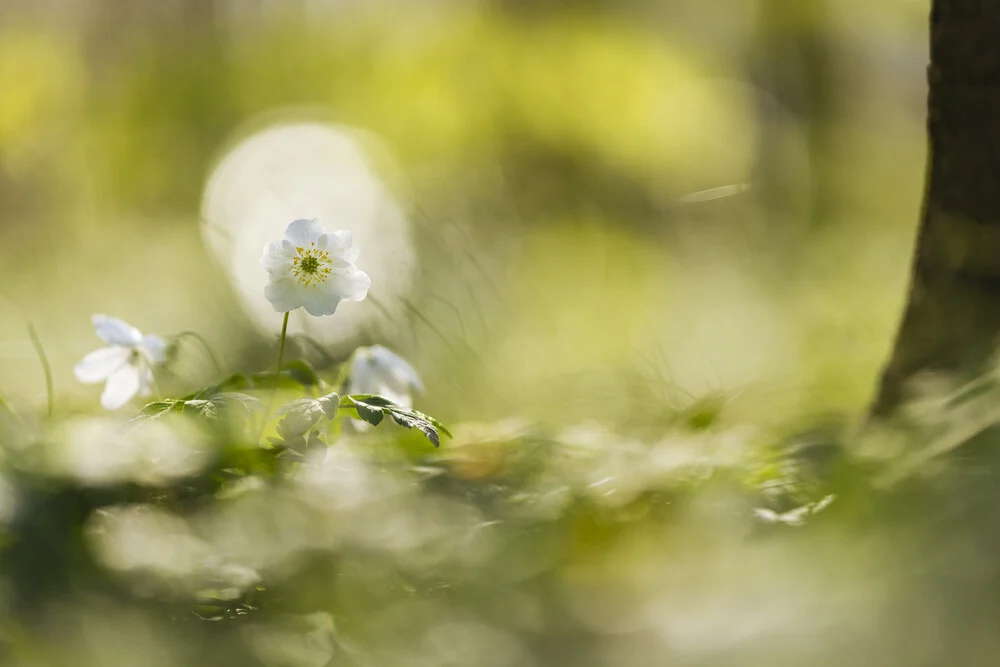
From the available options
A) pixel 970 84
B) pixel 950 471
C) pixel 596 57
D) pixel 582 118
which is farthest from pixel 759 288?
pixel 950 471

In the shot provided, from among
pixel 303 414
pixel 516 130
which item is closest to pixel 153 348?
pixel 303 414

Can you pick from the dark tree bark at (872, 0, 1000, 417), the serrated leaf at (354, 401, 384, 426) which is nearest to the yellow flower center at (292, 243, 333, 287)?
the serrated leaf at (354, 401, 384, 426)

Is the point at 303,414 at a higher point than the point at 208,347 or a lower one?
lower

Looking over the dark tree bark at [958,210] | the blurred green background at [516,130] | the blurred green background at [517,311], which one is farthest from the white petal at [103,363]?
the blurred green background at [516,130]

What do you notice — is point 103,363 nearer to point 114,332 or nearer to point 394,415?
point 114,332

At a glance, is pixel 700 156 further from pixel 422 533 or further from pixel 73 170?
pixel 422 533

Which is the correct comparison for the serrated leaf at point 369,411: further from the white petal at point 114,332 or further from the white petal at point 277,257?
the white petal at point 114,332
